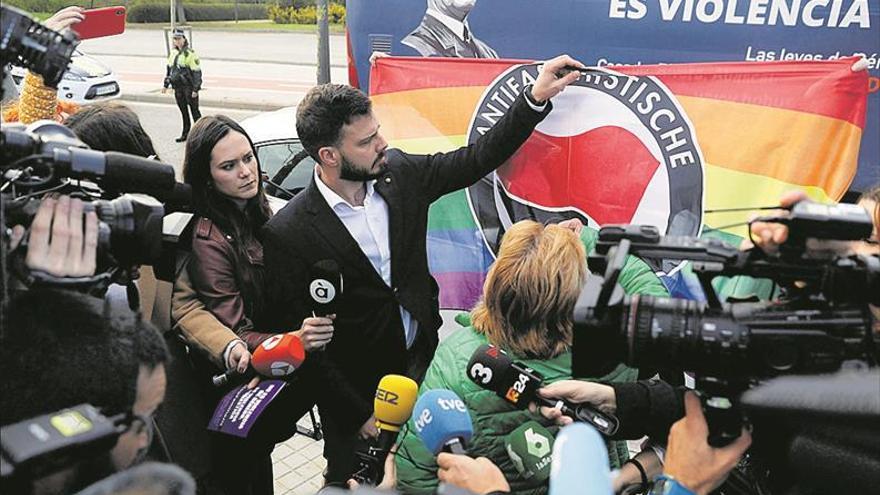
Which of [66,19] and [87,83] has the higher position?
[66,19]

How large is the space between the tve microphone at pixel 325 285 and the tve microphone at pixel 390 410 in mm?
584

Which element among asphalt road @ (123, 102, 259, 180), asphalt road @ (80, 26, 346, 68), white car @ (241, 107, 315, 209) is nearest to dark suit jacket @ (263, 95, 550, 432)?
white car @ (241, 107, 315, 209)

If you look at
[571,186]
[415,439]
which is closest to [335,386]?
[415,439]

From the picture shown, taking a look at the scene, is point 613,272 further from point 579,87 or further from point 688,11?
point 688,11

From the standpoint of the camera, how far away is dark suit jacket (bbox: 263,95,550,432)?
2.65 meters

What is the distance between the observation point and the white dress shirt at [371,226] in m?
2.73

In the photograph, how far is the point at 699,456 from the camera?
4.51ft

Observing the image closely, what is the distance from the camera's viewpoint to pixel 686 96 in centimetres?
284

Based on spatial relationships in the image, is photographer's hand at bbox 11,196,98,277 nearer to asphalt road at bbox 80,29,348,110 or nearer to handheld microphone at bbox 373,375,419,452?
handheld microphone at bbox 373,375,419,452

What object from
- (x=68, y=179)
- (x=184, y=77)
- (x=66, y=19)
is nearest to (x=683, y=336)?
(x=68, y=179)

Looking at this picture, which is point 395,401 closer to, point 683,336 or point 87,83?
point 683,336

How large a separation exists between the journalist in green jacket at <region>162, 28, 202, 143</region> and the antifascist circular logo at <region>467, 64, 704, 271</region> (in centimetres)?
974

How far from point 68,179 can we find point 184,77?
35.9 feet

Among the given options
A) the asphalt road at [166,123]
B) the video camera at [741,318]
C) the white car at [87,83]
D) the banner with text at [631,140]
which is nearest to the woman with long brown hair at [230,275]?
the banner with text at [631,140]
